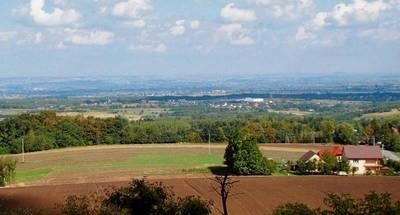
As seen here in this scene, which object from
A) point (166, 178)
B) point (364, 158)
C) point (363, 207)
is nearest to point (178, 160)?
point (166, 178)

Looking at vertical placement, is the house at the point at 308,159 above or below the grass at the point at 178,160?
above

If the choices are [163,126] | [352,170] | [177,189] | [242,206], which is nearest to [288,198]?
[242,206]

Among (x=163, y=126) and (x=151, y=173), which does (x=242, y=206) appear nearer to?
(x=151, y=173)

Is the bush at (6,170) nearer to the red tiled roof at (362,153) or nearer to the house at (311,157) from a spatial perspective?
the house at (311,157)

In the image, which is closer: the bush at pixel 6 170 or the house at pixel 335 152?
the bush at pixel 6 170

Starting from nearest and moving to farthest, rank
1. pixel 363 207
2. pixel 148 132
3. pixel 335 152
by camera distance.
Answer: pixel 363 207 → pixel 335 152 → pixel 148 132

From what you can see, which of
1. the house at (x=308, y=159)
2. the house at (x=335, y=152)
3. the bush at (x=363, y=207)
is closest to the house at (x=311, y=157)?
the house at (x=308, y=159)

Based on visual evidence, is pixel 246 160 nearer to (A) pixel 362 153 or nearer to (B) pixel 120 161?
(A) pixel 362 153
